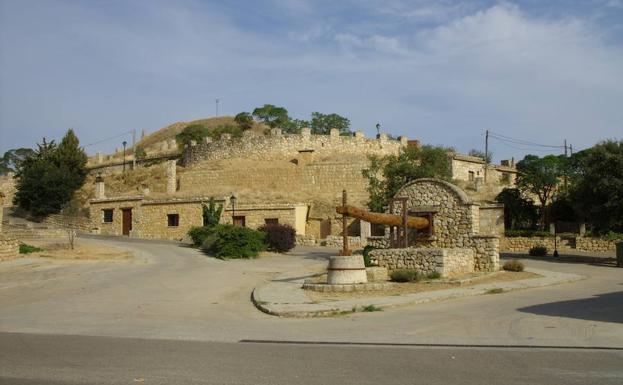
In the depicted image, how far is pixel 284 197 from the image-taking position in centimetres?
4188

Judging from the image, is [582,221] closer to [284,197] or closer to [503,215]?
[503,215]

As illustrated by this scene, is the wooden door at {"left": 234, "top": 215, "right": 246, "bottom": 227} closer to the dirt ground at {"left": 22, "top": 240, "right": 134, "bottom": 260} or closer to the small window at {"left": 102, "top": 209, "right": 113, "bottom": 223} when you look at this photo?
the dirt ground at {"left": 22, "top": 240, "right": 134, "bottom": 260}

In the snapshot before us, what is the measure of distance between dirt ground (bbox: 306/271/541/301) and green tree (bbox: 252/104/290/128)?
56458mm

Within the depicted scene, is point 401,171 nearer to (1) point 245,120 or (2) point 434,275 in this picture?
(2) point 434,275

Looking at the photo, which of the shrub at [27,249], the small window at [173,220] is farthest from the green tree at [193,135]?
the shrub at [27,249]

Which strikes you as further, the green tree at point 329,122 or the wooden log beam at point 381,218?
the green tree at point 329,122

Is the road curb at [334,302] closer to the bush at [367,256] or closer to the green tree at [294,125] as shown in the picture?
the bush at [367,256]

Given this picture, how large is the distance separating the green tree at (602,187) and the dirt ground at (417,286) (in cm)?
944

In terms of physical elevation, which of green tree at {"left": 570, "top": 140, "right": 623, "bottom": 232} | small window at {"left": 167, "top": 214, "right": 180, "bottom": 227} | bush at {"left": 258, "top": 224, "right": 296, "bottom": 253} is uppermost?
green tree at {"left": 570, "top": 140, "right": 623, "bottom": 232}

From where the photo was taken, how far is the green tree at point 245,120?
80838 mm

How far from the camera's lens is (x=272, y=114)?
78.0m

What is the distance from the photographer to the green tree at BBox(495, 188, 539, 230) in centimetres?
4031

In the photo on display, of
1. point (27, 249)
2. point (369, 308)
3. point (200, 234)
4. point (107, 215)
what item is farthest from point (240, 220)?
point (369, 308)

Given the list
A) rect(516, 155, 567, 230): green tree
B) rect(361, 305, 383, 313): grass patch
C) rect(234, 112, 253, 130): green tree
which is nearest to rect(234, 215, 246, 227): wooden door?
rect(516, 155, 567, 230): green tree
